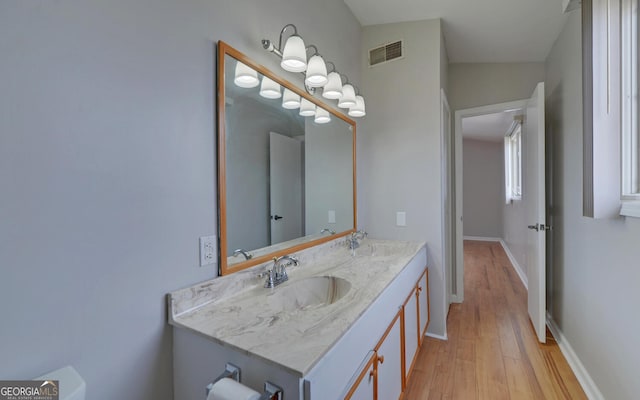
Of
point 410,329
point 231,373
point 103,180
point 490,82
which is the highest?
point 490,82

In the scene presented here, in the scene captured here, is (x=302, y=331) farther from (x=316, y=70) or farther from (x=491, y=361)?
(x=491, y=361)

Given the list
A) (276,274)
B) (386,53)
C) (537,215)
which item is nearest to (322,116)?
(386,53)

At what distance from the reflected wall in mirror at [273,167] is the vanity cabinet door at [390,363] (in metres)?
0.65

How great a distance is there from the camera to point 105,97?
81cm

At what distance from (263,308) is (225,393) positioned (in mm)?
359

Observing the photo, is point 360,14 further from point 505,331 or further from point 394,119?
point 505,331

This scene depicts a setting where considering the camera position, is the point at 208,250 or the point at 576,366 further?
the point at 576,366

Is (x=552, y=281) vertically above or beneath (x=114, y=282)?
beneath

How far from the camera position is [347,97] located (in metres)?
1.97

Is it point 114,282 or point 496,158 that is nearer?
point 114,282

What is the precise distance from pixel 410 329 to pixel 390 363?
0.47 metres

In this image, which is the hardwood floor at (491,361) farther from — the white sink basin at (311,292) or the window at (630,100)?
the window at (630,100)

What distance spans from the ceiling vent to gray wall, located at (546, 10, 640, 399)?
1185mm

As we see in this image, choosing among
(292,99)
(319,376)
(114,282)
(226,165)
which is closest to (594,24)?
(292,99)
